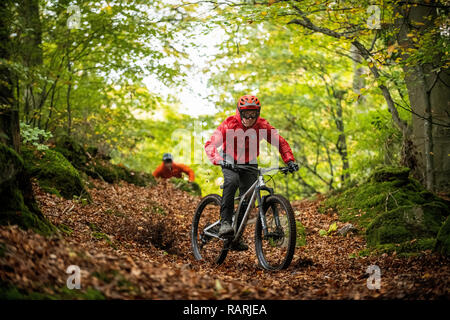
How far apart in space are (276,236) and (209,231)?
1730mm

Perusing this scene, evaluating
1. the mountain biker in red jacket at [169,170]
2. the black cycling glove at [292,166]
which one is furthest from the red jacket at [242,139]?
the mountain biker in red jacket at [169,170]

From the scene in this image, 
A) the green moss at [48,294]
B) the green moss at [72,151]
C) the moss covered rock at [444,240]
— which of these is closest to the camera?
the green moss at [48,294]

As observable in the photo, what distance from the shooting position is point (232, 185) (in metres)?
6.61

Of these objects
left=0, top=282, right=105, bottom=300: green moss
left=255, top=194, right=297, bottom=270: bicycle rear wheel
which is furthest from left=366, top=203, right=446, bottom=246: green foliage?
left=0, top=282, right=105, bottom=300: green moss

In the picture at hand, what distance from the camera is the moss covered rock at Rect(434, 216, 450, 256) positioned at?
5.34 m

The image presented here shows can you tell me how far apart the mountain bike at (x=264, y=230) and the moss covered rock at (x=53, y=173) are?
2.75 metres

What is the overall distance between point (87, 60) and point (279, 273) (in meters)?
9.03

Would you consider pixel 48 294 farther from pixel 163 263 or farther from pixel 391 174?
pixel 391 174

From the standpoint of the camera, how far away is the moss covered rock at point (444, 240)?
5345 millimetres

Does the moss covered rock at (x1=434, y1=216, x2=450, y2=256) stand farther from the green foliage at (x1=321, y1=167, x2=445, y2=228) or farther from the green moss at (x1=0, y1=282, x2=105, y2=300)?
the green moss at (x1=0, y1=282, x2=105, y2=300)

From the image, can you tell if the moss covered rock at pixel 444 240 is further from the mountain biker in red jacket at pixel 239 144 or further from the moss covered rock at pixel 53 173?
the moss covered rock at pixel 53 173
